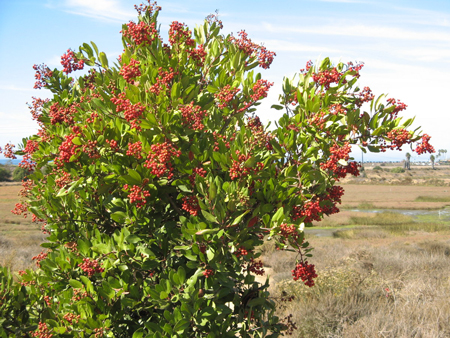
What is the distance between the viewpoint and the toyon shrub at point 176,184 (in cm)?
277

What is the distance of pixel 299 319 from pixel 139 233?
5.26m

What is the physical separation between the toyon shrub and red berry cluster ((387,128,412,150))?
1cm

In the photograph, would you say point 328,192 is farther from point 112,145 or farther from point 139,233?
point 112,145

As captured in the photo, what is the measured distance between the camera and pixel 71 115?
338 centimetres

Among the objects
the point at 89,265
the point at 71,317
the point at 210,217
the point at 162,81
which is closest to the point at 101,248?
the point at 89,265

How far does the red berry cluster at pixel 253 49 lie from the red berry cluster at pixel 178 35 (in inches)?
21.0

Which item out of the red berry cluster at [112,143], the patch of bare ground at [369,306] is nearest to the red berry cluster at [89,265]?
the red berry cluster at [112,143]

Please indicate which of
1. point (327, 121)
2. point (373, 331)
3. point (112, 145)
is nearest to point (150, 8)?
point (112, 145)

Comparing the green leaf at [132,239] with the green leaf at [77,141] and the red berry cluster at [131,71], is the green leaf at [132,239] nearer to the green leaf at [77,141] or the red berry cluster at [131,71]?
the green leaf at [77,141]

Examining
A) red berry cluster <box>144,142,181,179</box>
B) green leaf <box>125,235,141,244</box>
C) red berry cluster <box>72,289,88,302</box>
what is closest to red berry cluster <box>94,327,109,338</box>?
red berry cluster <box>72,289,88,302</box>

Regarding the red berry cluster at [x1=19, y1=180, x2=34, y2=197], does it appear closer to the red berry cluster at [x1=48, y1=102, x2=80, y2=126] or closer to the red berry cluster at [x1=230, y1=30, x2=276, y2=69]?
the red berry cluster at [x1=48, y1=102, x2=80, y2=126]

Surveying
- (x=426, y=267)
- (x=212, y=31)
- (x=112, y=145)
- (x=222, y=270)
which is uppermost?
(x=212, y=31)

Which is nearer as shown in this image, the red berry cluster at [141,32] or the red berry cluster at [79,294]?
the red berry cluster at [79,294]

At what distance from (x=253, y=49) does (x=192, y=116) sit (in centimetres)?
140
